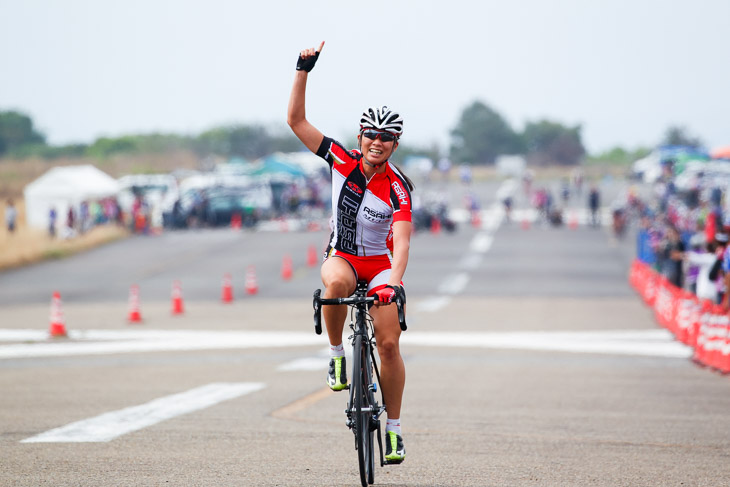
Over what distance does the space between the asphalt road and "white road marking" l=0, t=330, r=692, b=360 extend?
0.06 meters

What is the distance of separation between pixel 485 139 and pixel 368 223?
163 m

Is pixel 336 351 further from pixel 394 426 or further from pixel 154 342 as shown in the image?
pixel 154 342

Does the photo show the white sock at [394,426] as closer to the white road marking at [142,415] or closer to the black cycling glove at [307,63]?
the black cycling glove at [307,63]

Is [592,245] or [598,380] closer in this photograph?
[598,380]

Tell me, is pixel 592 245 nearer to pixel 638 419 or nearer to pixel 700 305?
pixel 700 305

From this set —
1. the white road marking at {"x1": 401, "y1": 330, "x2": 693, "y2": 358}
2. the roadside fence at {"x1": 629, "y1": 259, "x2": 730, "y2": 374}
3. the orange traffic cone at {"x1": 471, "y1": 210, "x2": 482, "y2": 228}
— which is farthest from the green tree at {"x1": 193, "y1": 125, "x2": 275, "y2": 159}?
the white road marking at {"x1": 401, "y1": 330, "x2": 693, "y2": 358}

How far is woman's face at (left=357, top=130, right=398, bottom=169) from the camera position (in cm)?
702

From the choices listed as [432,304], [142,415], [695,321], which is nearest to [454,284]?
[432,304]

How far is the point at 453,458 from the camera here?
7.98 m

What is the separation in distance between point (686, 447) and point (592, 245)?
4029cm

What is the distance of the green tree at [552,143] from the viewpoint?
15300 centimetres

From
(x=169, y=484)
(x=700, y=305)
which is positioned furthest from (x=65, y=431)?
(x=700, y=305)

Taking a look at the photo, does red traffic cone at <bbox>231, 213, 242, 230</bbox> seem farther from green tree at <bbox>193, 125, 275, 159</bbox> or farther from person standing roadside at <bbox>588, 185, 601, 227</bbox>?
green tree at <bbox>193, 125, 275, 159</bbox>

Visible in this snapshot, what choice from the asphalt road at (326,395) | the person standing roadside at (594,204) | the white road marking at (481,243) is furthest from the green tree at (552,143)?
the asphalt road at (326,395)
